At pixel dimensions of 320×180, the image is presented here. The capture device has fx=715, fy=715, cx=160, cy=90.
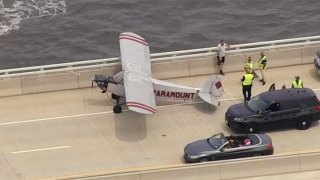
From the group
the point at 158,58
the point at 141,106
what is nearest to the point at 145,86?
the point at 141,106

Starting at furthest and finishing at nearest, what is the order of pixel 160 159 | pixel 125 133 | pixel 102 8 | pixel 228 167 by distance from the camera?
pixel 102 8, pixel 125 133, pixel 160 159, pixel 228 167

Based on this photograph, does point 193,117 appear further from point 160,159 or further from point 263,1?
point 263,1

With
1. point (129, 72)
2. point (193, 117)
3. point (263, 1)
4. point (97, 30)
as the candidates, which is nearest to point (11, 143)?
point (129, 72)

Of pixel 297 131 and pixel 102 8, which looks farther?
pixel 102 8

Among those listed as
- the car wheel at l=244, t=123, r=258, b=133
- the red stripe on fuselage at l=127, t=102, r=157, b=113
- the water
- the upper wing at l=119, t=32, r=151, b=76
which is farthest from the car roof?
the water

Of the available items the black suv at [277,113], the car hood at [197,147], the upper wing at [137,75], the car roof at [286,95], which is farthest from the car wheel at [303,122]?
the upper wing at [137,75]

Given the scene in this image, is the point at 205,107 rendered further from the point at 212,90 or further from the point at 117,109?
the point at 117,109

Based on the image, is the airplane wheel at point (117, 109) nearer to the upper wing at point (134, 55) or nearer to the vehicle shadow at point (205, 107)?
the upper wing at point (134, 55)
